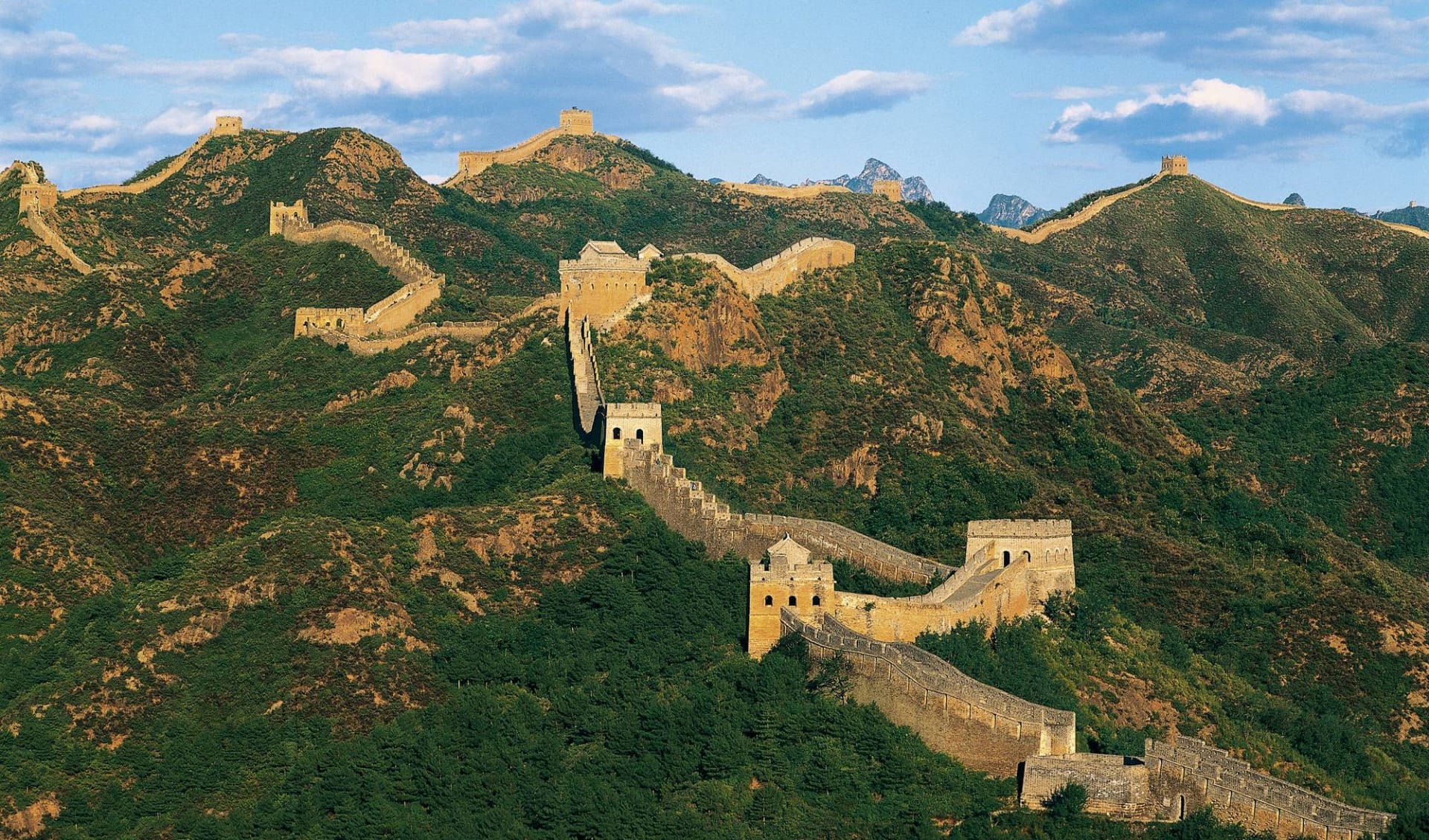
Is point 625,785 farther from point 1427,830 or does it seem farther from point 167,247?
point 167,247

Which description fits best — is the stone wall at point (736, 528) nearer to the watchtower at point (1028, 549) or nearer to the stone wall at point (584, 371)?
the watchtower at point (1028, 549)

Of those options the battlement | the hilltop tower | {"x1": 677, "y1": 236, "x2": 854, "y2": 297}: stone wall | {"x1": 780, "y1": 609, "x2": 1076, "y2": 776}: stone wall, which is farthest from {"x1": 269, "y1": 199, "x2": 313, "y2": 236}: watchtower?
{"x1": 780, "y1": 609, "x2": 1076, "y2": 776}: stone wall

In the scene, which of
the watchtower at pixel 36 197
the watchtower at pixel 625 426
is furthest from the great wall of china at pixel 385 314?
the watchtower at pixel 625 426

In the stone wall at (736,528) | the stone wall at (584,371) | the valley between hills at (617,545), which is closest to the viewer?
the valley between hills at (617,545)

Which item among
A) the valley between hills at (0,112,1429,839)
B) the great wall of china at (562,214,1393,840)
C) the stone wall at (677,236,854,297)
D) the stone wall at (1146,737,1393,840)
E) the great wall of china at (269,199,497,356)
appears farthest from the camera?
the great wall of china at (269,199,497,356)

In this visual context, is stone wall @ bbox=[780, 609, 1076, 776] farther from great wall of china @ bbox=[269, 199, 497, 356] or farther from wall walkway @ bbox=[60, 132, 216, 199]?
wall walkway @ bbox=[60, 132, 216, 199]

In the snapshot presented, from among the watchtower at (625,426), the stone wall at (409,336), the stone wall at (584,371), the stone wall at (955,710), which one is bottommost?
the stone wall at (955,710)
